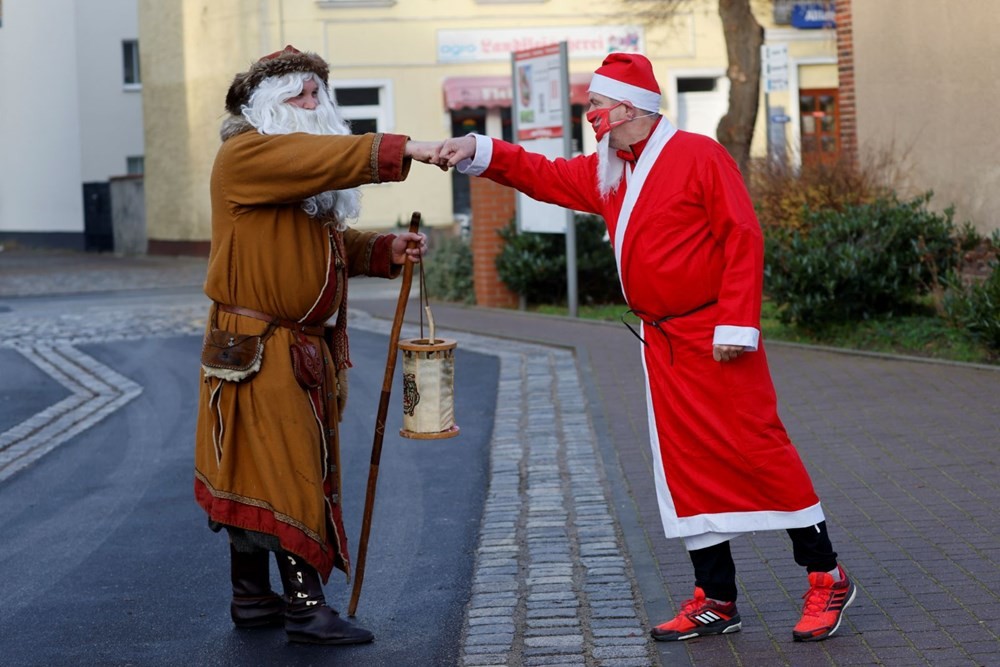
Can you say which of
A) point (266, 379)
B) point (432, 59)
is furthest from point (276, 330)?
point (432, 59)

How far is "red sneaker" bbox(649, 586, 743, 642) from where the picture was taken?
5215 mm

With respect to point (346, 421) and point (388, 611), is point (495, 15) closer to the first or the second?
point (346, 421)

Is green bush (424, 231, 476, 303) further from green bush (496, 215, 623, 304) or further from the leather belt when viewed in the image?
the leather belt

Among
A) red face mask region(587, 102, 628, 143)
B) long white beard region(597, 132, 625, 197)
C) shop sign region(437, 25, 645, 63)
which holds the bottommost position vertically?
long white beard region(597, 132, 625, 197)

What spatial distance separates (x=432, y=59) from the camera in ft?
104

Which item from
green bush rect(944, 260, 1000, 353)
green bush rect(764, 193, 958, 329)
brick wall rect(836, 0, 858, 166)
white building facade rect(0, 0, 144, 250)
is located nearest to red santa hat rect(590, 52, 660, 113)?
green bush rect(944, 260, 1000, 353)

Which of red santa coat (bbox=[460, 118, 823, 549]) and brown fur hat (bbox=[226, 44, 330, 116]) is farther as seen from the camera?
brown fur hat (bbox=[226, 44, 330, 116])

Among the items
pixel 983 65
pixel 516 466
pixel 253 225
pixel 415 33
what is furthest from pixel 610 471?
pixel 415 33

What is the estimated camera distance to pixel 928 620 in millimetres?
5230

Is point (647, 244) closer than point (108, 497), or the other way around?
point (647, 244)

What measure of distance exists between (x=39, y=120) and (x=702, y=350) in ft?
130

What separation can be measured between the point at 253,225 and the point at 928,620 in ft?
8.92

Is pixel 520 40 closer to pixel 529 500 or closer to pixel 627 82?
pixel 529 500

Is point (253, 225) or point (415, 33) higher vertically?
point (415, 33)
